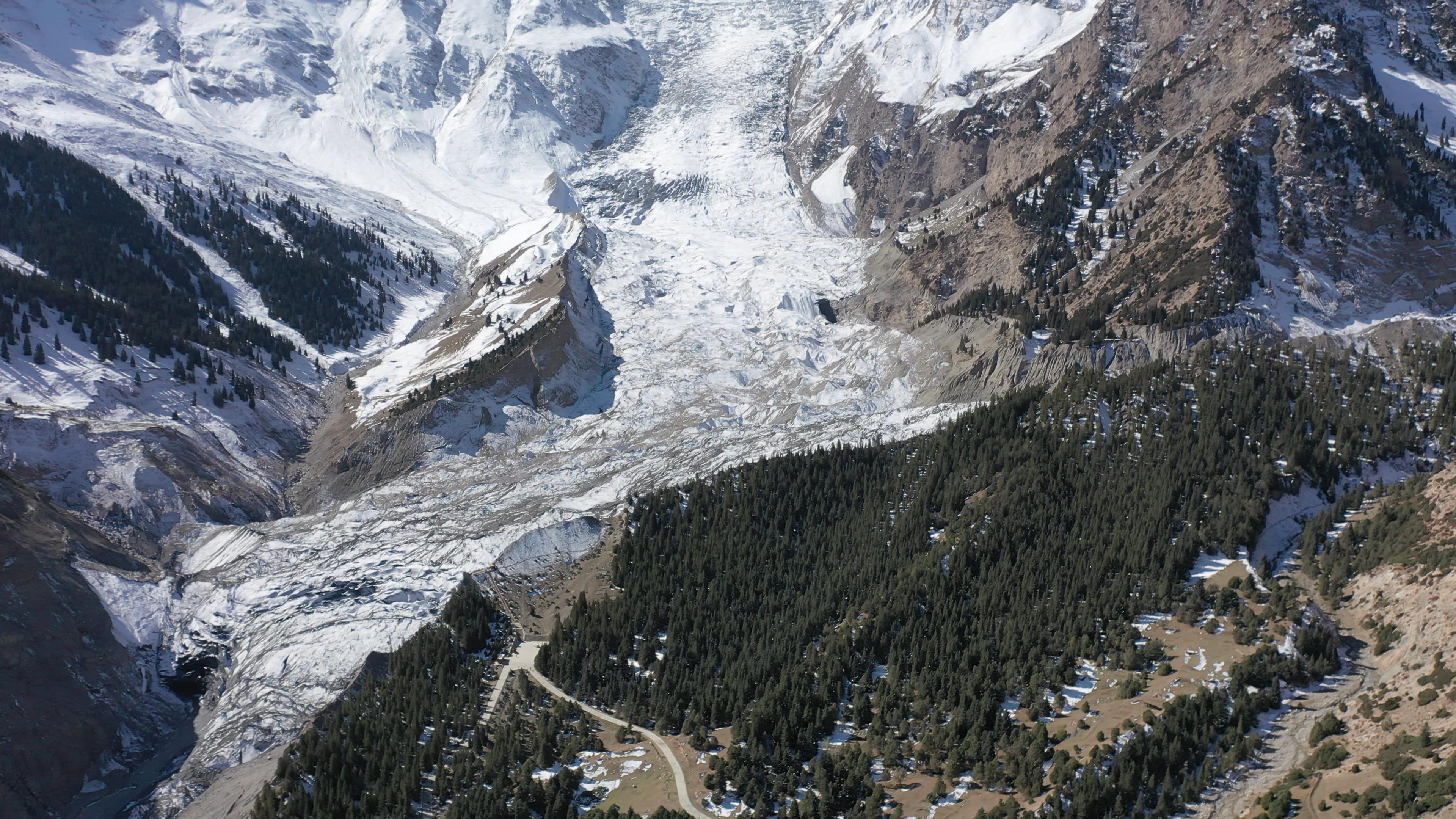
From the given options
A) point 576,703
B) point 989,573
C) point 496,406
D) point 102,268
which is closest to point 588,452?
point 496,406

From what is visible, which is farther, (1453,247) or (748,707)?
(1453,247)

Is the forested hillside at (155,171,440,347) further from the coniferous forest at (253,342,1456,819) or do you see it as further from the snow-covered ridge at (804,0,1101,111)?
the snow-covered ridge at (804,0,1101,111)

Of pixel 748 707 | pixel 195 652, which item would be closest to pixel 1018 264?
pixel 748 707

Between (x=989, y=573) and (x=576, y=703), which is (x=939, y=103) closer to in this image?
(x=989, y=573)

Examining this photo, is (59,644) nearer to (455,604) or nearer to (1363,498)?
(455,604)

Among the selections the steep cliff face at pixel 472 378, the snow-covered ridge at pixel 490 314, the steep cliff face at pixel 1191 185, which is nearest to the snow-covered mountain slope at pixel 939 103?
the steep cliff face at pixel 1191 185

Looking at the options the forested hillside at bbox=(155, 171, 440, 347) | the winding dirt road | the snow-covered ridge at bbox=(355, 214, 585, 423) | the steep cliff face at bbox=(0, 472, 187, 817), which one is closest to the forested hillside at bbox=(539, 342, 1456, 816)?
the winding dirt road
